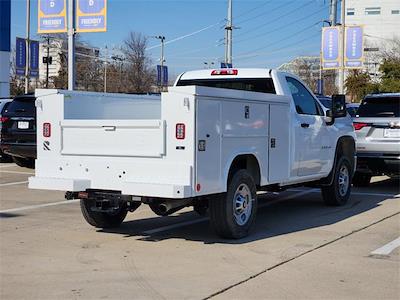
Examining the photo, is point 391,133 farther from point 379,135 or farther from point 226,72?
point 226,72

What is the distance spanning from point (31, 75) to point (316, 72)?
57434 mm

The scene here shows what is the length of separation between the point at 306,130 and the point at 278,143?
106cm

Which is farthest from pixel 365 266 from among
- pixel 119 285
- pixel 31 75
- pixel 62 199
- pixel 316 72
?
pixel 316 72

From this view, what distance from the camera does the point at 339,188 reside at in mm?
10594

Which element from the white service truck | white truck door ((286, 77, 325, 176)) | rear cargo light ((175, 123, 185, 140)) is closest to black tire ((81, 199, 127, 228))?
the white service truck

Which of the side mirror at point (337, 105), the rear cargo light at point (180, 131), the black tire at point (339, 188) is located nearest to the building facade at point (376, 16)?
the black tire at point (339, 188)

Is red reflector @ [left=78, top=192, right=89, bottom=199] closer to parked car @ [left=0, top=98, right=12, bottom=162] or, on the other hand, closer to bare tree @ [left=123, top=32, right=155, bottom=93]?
parked car @ [left=0, top=98, right=12, bottom=162]

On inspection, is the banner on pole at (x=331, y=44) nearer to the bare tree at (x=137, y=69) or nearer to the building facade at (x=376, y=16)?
the bare tree at (x=137, y=69)

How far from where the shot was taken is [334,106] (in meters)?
9.95

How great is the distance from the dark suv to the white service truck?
6.73 meters

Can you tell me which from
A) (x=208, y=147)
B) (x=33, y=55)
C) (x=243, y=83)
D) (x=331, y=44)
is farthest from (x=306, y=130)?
(x=33, y=55)

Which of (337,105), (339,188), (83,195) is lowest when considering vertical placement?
(339,188)

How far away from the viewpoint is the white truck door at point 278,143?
820cm

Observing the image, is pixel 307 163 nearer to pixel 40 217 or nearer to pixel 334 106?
pixel 334 106
